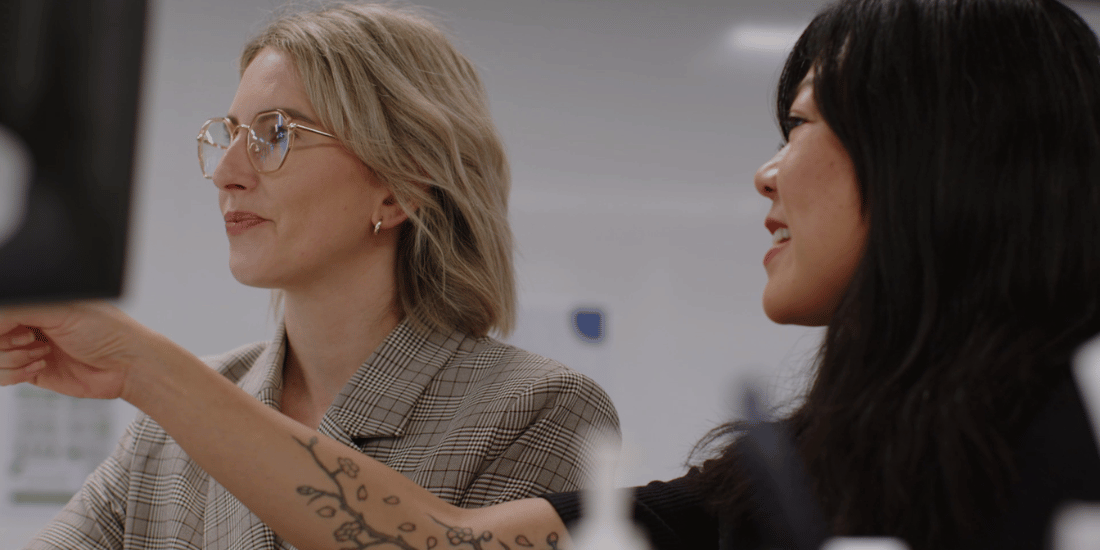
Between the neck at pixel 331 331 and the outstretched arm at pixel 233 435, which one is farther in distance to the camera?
the neck at pixel 331 331

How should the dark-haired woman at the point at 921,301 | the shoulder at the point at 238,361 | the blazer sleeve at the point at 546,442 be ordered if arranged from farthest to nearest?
1. the shoulder at the point at 238,361
2. the blazer sleeve at the point at 546,442
3. the dark-haired woman at the point at 921,301

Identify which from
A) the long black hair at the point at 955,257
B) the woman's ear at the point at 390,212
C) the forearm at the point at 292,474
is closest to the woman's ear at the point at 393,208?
the woman's ear at the point at 390,212

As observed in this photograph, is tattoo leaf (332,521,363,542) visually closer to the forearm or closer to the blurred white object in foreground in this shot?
the forearm

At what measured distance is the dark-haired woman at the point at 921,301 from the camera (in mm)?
548

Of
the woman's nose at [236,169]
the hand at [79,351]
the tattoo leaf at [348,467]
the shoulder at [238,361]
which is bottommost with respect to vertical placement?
the shoulder at [238,361]

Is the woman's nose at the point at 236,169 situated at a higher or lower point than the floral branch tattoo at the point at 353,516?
higher

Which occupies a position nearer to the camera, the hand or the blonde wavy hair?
the hand

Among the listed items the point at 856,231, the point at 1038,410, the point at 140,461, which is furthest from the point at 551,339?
the point at 1038,410

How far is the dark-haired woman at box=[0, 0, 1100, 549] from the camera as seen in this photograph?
548mm

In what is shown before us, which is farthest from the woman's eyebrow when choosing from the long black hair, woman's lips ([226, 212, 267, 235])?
the long black hair

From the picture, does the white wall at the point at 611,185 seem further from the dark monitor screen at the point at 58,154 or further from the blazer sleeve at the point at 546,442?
the dark monitor screen at the point at 58,154

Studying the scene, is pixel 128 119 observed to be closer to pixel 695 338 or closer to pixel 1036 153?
pixel 1036 153

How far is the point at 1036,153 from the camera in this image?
23.1 inches

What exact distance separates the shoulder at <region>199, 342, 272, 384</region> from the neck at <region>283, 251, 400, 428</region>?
0.37ft
